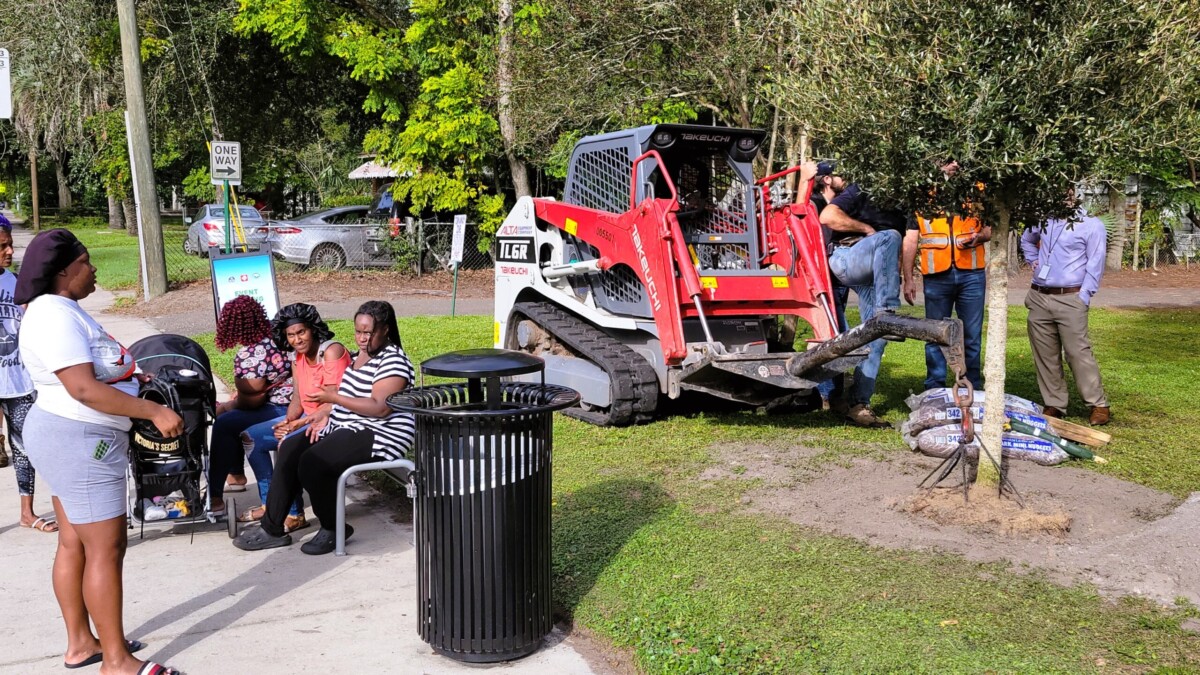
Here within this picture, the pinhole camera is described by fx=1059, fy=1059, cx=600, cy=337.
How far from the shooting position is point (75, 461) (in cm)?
390

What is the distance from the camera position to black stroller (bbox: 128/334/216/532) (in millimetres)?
5223

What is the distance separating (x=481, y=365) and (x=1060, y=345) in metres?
5.31

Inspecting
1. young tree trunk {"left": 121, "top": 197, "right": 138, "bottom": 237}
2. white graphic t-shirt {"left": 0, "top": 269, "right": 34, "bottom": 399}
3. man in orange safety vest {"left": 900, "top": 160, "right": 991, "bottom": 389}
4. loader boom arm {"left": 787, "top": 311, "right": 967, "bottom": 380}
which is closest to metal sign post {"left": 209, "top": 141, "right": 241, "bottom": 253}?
white graphic t-shirt {"left": 0, "top": 269, "right": 34, "bottom": 399}

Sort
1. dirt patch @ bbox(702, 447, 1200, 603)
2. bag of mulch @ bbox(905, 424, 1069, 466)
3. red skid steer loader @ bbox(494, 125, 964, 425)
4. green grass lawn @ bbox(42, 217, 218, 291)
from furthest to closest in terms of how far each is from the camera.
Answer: green grass lawn @ bbox(42, 217, 218, 291)
red skid steer loader @ bbox(494, 125, 964, 425)
bag of mulch @ bbox(905, 424, 1069, 466)
dirt patch @ bbox(702, 447, 1200, 603)

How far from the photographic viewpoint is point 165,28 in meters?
20.4

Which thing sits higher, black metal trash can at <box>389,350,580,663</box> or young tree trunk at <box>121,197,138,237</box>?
young tree trunk at <box>121,197,138,237</box>

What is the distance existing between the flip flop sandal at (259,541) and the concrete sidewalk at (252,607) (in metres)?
0.04

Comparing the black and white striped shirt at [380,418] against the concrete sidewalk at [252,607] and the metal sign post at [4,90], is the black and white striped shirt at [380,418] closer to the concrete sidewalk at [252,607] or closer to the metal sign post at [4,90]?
the concrete sidewalk at [252,607]

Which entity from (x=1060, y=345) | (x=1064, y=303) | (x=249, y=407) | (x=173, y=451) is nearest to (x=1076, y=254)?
(x=1064, y=303)

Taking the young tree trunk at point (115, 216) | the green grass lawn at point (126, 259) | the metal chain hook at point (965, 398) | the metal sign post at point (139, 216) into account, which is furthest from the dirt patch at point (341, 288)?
the young tree trunk at point (115, 216)

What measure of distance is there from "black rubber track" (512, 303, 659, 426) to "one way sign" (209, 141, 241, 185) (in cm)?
612

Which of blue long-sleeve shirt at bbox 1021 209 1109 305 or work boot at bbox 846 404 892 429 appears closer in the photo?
blue long-sleeve shirt at bbox 1021 209 1109 305

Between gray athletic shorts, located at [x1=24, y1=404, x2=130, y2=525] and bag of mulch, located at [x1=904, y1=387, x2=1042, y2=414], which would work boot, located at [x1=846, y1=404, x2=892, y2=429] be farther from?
gray athletic shorts, located at [x1=24, y1=404, x2=130, y2=525]

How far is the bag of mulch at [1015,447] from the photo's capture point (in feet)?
21.6
